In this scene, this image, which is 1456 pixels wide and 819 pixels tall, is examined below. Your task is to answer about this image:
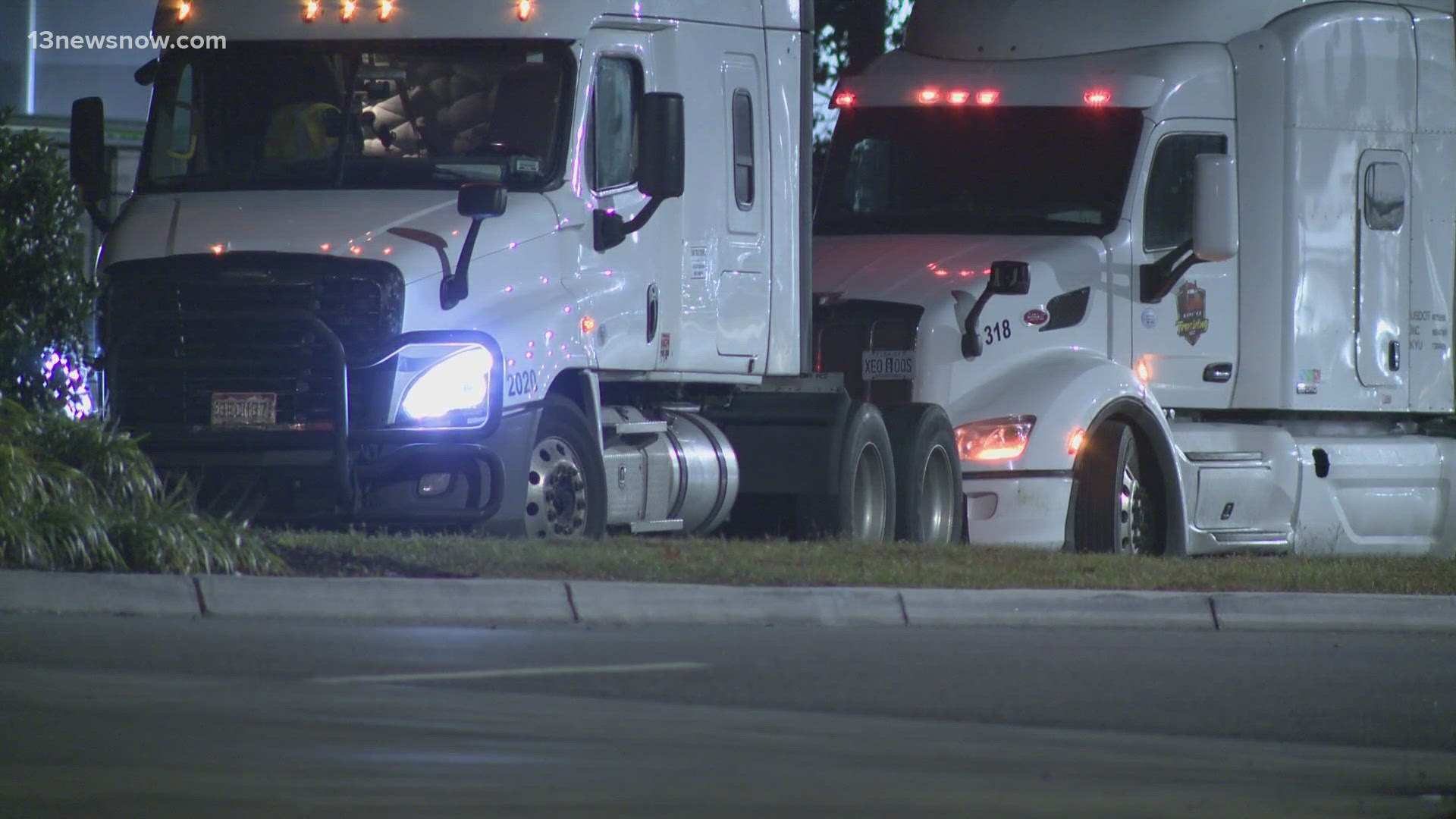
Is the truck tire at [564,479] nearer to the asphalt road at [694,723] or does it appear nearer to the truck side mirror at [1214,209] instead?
the asphalt road at [694,723]

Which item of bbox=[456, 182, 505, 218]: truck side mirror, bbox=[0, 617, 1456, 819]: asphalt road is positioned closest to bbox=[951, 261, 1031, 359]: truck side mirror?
bbox=[456, 182, 505, 218]: truck side mirror

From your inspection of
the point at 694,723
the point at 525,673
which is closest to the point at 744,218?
the point at 525,673

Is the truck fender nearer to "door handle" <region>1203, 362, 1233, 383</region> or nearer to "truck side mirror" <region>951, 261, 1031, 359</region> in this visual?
"truck side mirror" <region>951, 261, 1031, 359</region>

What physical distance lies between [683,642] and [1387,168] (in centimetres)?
924

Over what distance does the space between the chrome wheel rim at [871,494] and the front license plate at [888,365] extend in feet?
2.35

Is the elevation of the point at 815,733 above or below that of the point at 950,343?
below

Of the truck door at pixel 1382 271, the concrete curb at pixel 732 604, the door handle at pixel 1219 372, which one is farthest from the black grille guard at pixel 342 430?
the truck door at pixel 1382 271

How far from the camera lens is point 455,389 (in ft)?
38.2

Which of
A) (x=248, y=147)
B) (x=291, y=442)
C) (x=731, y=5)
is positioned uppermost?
(x=731, y=5)

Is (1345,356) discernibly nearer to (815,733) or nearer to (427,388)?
(427,388)

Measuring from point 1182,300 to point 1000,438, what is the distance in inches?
76.6

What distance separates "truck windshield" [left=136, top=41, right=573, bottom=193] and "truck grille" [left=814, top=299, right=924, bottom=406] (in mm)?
3161

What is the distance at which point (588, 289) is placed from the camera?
12492 millimetres

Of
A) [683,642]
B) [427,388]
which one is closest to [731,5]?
[427,388]
